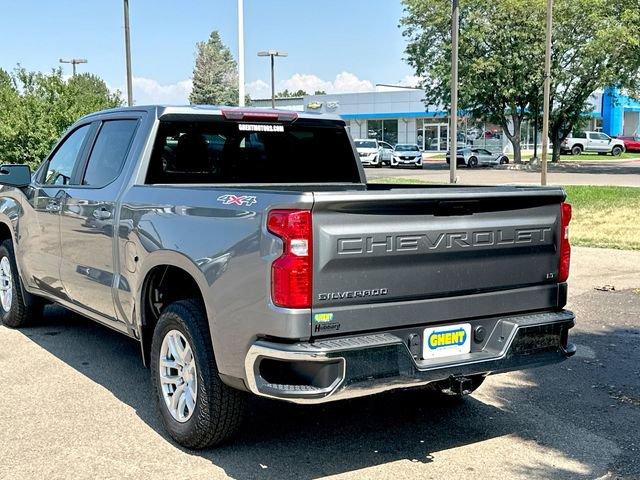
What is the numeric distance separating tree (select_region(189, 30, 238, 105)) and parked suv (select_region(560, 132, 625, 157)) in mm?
48026

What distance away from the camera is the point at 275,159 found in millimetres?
5762

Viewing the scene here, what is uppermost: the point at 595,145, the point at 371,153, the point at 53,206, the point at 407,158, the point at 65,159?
the point at 595,145

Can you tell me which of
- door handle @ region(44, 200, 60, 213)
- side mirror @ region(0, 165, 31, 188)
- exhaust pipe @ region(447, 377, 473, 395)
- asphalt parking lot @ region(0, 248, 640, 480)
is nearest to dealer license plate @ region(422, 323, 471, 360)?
exhaust pipe @ region(447, 377, 473, 395)

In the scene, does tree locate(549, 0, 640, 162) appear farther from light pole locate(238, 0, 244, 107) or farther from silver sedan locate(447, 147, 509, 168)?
light pole locate(238, 0, 244, 107)

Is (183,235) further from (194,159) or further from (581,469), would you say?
(581,469)

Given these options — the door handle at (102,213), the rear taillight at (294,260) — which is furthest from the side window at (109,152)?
the rear taillight at (294,260)

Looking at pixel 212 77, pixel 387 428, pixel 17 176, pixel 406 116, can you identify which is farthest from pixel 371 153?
pixel 212 77

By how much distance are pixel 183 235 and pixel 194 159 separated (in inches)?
50.5

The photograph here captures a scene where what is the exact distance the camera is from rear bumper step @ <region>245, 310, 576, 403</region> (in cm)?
361

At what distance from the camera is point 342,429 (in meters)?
4.77

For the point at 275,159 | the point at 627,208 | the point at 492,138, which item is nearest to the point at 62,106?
the point at 627,208

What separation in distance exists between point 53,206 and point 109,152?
82 centimetres

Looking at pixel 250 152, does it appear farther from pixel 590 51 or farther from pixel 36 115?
pixel 590 51

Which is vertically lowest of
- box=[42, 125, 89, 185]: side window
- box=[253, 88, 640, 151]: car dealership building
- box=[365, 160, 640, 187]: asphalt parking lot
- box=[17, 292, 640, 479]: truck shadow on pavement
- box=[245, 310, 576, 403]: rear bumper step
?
box=[17, 292, 640, 479]: truck shadow on pavement
